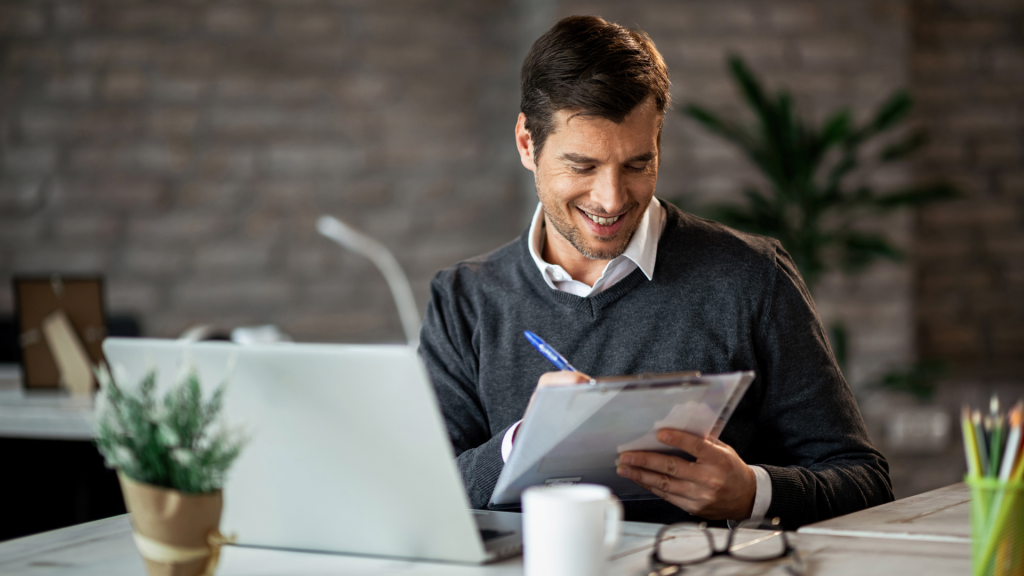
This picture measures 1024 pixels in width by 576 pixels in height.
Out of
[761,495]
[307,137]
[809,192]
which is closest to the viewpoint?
[761,495]

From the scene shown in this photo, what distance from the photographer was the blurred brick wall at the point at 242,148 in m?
3.11

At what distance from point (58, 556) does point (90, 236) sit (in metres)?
2.43

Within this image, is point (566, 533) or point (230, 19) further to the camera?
point (230, 19)

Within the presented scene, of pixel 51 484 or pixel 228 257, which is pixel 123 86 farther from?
pixel 51 484

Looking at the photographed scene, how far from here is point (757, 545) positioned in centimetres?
91

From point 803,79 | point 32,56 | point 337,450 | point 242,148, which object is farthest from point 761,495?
point 32,56

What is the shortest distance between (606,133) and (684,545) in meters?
0.62

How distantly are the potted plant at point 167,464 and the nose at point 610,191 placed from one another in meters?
0.70

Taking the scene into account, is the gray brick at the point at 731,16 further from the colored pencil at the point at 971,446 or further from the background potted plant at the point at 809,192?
the colored pencil at the point at 971,446

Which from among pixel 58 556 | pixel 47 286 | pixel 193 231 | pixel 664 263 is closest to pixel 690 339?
pixel 664 263

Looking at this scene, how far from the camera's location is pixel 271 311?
10.5ft

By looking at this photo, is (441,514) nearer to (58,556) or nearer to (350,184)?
(58,556)

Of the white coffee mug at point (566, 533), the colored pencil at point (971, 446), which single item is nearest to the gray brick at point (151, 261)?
the white coffee mug at point (566, 533)

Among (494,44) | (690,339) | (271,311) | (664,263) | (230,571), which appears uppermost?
(494,44)
